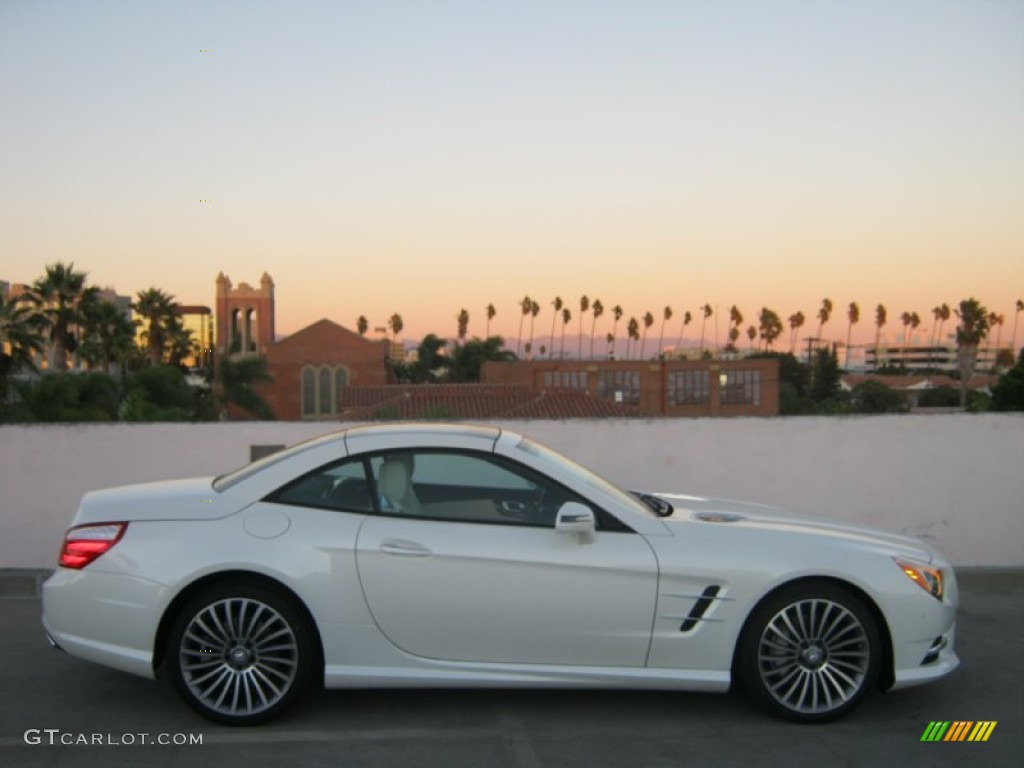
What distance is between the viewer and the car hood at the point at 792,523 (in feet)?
15.7

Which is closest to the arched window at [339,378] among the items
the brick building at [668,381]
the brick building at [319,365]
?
the brick building at [319,365]

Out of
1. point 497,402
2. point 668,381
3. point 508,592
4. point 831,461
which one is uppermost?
point 668,381

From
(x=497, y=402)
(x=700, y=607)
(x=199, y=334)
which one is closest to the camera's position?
(x=700, y=607)

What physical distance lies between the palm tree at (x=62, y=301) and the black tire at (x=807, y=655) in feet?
186

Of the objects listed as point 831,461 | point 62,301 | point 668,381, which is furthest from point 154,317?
point 831,461

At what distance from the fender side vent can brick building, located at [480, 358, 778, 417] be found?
3714 inches

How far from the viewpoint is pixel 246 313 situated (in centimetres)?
10750

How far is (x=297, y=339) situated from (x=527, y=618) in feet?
344

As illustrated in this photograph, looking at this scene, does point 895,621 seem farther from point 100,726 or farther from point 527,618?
point 100,726

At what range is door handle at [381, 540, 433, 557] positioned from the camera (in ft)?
14.6

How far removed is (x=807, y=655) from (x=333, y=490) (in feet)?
7.47

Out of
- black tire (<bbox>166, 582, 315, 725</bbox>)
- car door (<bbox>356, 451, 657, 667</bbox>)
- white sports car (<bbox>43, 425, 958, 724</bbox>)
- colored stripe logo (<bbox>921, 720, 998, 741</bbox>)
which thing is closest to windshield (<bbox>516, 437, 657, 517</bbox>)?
white sports car (<bbox>43, 425, 958, 724</bbox>)

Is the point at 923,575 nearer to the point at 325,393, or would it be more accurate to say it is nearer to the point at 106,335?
the point at 106,335

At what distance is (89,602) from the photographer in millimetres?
4445
